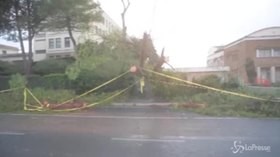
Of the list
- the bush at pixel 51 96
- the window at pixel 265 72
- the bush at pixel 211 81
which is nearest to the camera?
the bush at pixel 51 96

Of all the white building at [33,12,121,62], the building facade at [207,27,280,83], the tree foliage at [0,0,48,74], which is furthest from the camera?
the white building at [33,12,121,62]

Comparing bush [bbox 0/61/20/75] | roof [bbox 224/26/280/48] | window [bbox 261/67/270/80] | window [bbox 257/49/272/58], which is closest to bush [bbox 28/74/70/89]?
bush [bbox 0/61/20/75]

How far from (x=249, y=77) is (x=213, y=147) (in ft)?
123

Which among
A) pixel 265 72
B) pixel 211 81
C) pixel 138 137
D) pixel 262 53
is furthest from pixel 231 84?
pixel 262 53

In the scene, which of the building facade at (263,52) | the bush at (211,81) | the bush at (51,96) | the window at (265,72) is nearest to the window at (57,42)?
the building facade at (263,52)

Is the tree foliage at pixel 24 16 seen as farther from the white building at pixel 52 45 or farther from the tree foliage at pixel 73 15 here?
the white building at pixel 52 45

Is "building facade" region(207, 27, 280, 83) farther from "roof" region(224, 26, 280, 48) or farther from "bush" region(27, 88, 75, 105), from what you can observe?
"bush" region(27, 88, 75, 105)

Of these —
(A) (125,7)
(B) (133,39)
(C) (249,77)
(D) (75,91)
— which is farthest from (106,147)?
(C) (249,77)

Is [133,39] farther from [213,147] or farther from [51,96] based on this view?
[213,147]

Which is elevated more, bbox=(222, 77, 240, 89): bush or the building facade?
the building facade

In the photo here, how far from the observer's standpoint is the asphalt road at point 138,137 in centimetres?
773

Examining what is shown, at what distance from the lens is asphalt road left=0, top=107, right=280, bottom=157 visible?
25.3ft

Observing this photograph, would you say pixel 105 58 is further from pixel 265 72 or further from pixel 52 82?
pixel 265 72

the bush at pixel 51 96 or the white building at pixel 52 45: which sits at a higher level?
the white building at pixel 52 45
